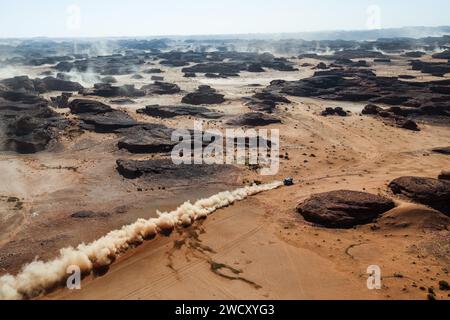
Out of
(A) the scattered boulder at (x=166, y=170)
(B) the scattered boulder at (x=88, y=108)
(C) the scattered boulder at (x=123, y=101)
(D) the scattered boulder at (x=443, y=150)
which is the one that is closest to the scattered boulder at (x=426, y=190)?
(A) the scattered boulder at (x=166, y=170)

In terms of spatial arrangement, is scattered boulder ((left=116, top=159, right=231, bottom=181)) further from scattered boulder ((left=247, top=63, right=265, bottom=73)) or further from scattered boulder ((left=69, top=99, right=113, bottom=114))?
scattered boulder ((left=247, top=63, right=265, bottom=73))

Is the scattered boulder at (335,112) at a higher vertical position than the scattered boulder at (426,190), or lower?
higher

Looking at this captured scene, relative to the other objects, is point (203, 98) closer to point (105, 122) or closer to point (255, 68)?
point (105, 122)

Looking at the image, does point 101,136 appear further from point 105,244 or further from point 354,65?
point 354,65

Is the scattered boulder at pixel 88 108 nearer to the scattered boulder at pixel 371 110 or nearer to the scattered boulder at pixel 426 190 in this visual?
the scattered boulder at pixel 371 110

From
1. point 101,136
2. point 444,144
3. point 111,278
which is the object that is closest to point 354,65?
point 444,144
